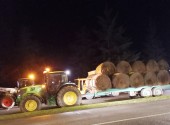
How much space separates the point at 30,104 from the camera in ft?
70.5

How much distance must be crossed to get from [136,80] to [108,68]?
219 cm

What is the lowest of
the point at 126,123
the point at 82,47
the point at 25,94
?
the point at 126,123

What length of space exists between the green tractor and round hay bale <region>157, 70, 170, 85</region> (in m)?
7.56

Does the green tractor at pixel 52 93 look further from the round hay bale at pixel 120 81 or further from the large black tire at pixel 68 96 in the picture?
the round hay bale at pixel 120 81

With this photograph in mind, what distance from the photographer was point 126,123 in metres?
14.2

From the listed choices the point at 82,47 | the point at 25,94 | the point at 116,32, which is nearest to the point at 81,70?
the point at 82,47

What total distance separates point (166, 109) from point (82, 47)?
34.6 meters

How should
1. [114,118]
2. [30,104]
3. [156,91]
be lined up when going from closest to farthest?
[114,118], [30,104], [156,91]

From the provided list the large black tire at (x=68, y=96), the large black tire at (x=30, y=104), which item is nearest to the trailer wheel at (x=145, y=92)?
the large black tire at (x=68, y=96)

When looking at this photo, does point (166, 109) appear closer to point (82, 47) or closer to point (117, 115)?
point (117, 115)

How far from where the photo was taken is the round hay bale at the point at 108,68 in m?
25.2

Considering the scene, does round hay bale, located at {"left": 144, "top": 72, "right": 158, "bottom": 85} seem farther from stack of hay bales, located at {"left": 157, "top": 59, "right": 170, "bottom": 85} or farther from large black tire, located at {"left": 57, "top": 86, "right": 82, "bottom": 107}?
large black tire, located at {"left": 57, "top": 86, "right": 82, "bottom": 107}

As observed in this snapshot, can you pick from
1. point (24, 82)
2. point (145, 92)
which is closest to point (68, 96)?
point (24, 82)

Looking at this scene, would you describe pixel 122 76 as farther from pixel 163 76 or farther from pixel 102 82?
pixel 163 76
